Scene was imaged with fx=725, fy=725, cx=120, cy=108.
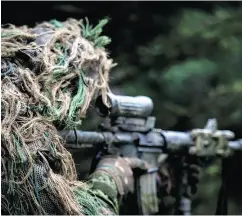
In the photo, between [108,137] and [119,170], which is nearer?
[119,170]

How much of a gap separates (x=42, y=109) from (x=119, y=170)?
0.47 metres

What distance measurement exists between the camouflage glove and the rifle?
0.18ft

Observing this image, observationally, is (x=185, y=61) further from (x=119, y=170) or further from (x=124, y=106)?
(x=119, y=170)

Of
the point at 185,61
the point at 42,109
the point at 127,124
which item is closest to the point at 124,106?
the point at 127,124

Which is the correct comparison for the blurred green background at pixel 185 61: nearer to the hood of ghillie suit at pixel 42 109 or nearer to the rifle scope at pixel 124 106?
the rifle scope at pixel 124 106

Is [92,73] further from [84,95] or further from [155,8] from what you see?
[155,8]

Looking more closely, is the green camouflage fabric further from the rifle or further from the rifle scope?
the rifle scope

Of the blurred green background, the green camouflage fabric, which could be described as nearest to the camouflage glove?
the green camouflage fabric

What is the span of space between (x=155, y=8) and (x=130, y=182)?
2.40 metres

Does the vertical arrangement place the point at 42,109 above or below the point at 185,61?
below

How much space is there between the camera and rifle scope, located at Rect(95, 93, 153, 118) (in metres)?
1.97

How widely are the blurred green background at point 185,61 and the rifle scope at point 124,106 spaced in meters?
1.90

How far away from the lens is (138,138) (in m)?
2.19

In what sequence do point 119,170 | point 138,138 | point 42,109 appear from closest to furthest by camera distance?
point 42,109
point 119,170
point 138,138
